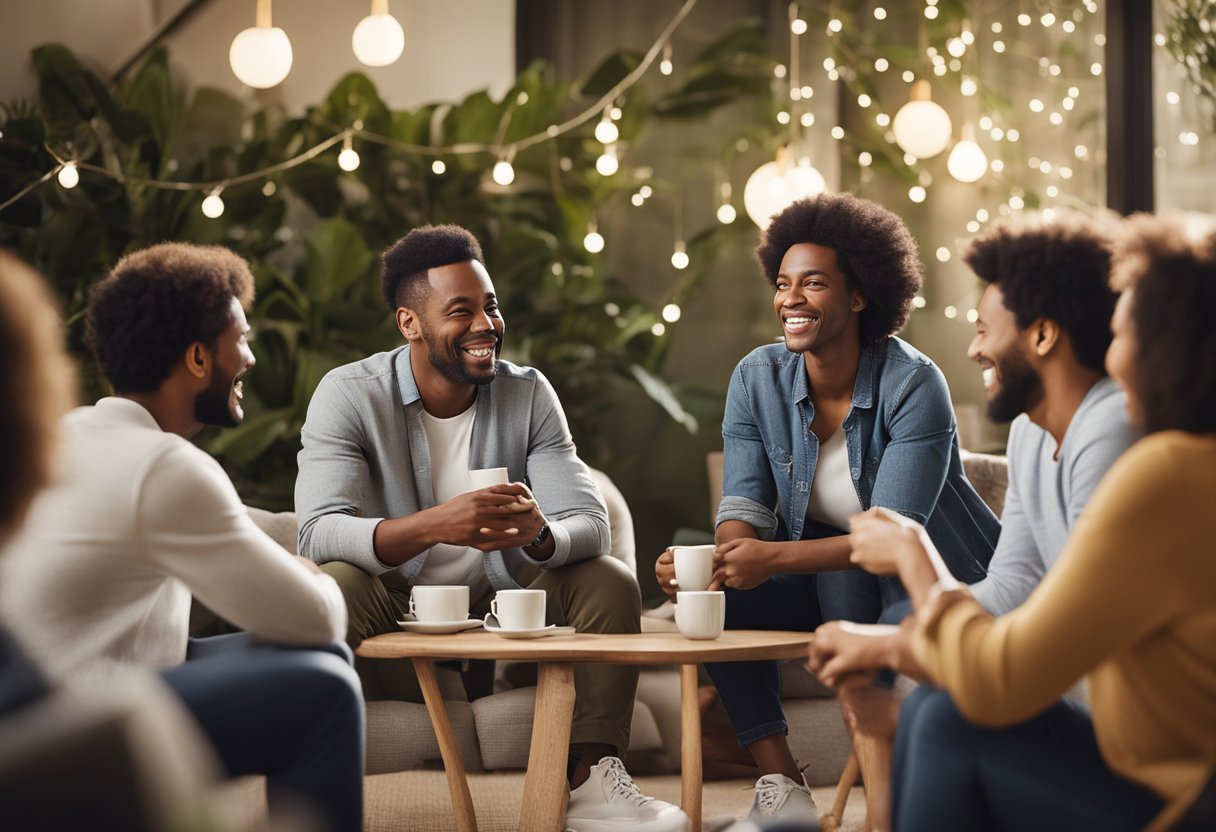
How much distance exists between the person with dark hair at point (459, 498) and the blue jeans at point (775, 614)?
0.70 ft

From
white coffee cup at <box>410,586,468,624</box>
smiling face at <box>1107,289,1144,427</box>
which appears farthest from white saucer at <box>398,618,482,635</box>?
smiling face at <box>1107,289,1144,427</box>

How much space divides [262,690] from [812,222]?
1.65 meters

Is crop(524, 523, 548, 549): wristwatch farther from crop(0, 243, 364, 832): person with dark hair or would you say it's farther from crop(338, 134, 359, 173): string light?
crop(338, 134, 359, 173): string light

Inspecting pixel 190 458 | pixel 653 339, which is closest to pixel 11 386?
pixel 190 458

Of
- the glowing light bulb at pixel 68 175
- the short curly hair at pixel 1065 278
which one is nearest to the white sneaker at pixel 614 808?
the short curly hair at pixel 1065 278

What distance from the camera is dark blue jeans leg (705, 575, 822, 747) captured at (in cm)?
263

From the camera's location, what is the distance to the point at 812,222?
2883 millimetres

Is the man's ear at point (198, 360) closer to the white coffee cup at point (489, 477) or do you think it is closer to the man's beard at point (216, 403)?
the man's beard at point (216, 403)

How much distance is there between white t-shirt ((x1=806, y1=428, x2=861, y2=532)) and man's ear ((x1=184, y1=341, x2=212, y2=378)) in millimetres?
1305

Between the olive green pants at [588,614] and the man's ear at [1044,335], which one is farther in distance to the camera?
the olive green pants at [588,614]

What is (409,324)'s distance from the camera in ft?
9.57

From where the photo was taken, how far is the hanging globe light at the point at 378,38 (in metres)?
3.89

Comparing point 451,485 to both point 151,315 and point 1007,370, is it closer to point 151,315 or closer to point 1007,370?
point 151,315

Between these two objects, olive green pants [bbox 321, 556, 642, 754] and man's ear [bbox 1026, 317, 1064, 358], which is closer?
man's ear [bbox 1026, 317, 1064, 358]
